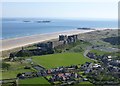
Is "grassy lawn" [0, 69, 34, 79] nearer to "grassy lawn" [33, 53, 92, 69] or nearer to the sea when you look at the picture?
"grassy lawn" [33, 53, 92, 69]

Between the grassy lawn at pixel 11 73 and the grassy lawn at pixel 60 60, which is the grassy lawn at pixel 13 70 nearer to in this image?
the grassy lawn at pixel 11 73

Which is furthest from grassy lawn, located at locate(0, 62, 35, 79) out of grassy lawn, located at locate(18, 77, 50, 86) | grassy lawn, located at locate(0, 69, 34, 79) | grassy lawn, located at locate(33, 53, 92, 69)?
grassy lawn, located at locate(33, 53, 92, 69)

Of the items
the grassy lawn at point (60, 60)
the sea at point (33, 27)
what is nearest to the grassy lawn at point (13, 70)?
the grassy lawn at point (60, 60)

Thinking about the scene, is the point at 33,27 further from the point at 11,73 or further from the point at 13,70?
the point at 11,73

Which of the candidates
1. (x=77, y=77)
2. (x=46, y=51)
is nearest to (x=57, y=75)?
(x=77, y=77)

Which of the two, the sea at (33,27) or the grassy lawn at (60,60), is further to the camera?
the sea at (33,27)

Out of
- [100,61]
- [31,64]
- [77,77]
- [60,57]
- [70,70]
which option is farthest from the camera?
[60,57]

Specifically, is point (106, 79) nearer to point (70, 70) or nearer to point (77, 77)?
point (77, 77)

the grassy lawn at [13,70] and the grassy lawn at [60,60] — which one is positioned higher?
the grassy lawn at [13,70]
